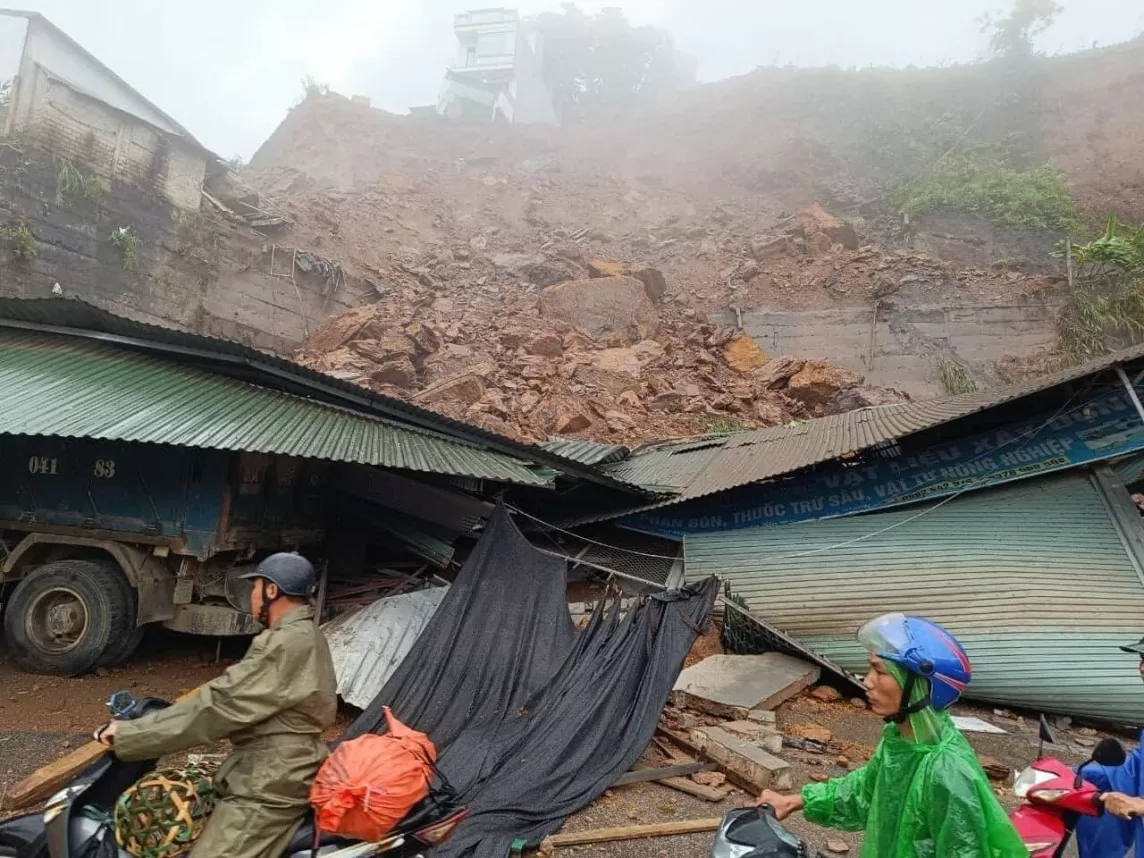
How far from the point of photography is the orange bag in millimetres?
2025

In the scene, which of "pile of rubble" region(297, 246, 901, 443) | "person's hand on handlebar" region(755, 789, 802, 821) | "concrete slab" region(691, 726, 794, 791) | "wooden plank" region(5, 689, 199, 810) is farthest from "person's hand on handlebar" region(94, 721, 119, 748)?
"pile of rubble" region(297, 246, 901, 443)

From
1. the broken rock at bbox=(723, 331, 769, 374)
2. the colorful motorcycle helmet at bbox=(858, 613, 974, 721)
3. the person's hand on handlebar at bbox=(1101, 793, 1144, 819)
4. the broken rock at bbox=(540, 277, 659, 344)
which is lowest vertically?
the person's hand on handlebar at bbox=(1101, 793, 1144, 819)

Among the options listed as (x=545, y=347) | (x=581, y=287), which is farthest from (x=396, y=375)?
(x=581, y=287)

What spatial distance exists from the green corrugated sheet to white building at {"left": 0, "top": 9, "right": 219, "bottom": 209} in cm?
1554

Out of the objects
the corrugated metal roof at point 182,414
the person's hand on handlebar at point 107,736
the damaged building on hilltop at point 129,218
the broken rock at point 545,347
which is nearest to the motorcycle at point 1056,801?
the person's hand on handlebar at point 107,736

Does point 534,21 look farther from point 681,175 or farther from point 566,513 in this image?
point 566,513

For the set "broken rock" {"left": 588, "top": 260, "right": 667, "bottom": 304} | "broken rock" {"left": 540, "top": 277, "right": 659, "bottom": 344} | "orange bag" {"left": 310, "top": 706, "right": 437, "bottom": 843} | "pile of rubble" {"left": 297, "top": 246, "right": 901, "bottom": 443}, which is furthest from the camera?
"broken rock" {"left": 588, "top": 260, "right": 667, "bottom": 304}

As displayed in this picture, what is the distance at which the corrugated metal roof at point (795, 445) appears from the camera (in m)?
6.39

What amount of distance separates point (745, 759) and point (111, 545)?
17.8 ft

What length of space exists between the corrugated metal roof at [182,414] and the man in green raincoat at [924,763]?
15.2 ft

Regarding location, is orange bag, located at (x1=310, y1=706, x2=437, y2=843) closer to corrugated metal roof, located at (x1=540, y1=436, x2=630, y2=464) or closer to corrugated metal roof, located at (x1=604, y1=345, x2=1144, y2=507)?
corrugated metal roof, located at (x1=604, y1=345, x2=1144, y2=507)

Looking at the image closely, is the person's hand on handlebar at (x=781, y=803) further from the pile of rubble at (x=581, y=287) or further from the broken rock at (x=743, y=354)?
the broken rock at (x=743, y=354)

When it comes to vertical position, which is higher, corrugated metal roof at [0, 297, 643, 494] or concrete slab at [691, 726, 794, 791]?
corrugated metal roof at [0, 297, 643, 494]

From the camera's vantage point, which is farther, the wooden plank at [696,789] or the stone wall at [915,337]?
the stone wall at [915,337]
